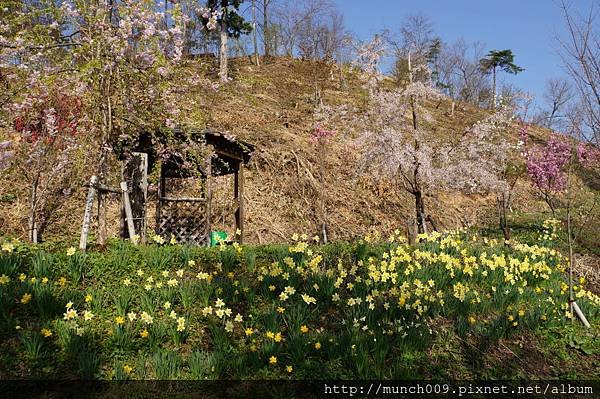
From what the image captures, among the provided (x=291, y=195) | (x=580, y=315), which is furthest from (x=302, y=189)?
(x=580, y=315)

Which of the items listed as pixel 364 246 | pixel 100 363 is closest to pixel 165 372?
pixel 100 363

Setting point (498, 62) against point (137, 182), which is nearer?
point (137, 182)

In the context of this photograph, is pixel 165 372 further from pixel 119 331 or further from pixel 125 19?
pixel 125 19

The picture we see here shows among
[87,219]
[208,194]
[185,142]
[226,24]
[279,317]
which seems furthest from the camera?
[226,24]

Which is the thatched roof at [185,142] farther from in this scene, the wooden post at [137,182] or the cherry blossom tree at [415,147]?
the cherry blossom tree at [415,147]

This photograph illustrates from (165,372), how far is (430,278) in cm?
382

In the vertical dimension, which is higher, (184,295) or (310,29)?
(310,29)

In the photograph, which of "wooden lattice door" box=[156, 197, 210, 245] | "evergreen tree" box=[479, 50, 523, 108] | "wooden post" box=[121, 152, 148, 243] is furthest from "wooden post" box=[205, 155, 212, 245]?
"evergreen tree" box=[479, 50, 523, 108]

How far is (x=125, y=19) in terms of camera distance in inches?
251

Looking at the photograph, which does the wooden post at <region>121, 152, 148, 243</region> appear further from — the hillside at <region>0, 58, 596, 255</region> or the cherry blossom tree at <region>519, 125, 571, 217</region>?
the cherry blossom tree at <region>519, 125, 571, 217</region>

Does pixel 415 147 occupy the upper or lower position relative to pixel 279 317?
upper

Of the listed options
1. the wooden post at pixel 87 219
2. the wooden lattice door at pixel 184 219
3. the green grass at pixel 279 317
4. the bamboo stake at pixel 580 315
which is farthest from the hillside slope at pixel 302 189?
the bamboo stake at pixel 580 315

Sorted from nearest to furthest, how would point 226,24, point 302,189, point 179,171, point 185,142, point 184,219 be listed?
point 185,142 < point 179,171 < point 184,219 < point 302,189 < point 226,24

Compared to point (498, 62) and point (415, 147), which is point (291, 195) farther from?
point (498, 62)
